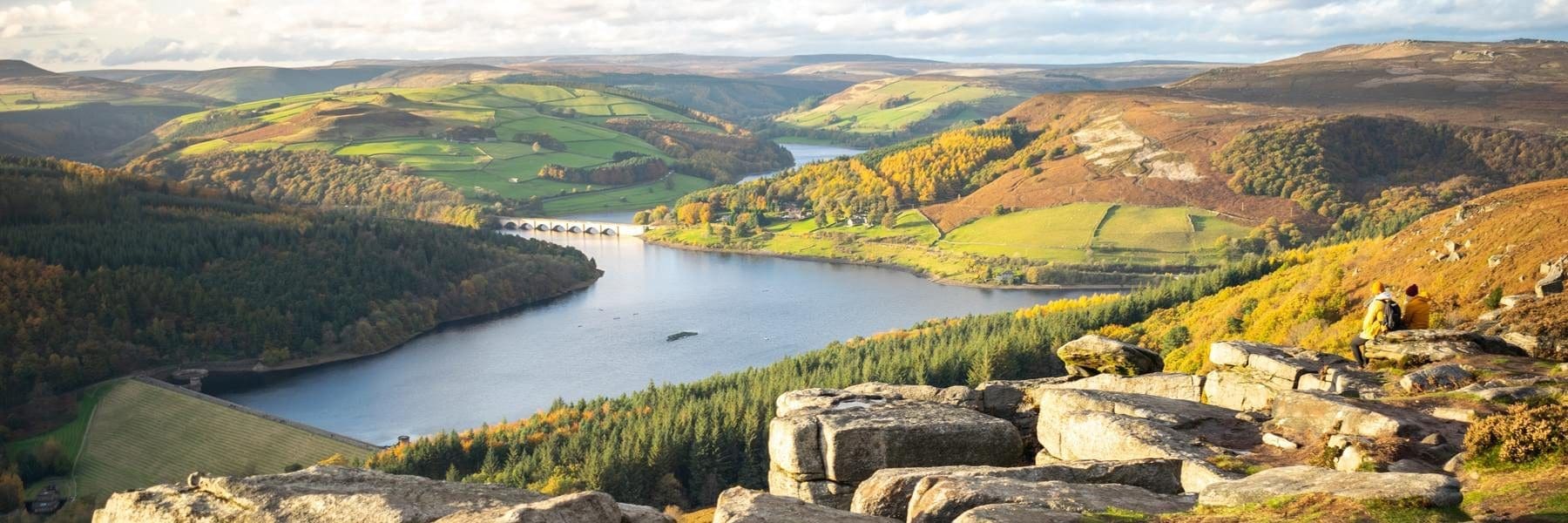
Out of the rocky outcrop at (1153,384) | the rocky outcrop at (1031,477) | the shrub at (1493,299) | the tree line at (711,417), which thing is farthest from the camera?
the tree line at (711,417)

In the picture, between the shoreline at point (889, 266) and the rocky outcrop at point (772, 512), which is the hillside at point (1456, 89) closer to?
the shoreline at point (889, 266)

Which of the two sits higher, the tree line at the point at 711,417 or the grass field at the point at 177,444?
the tree line at the point at 711,417

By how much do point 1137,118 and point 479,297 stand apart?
104 meters

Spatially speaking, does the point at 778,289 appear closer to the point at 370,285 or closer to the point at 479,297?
the point at 479,297

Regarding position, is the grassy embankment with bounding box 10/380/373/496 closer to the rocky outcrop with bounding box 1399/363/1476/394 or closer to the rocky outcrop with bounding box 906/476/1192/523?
the rocky outcrop with bounding box 906/476/1192/523

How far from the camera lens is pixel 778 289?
143125mm

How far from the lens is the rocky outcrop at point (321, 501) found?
17.2 meters

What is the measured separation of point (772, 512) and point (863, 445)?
22.2 ft

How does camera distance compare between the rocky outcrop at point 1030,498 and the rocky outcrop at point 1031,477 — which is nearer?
the rocky outcrop at point 1030,498

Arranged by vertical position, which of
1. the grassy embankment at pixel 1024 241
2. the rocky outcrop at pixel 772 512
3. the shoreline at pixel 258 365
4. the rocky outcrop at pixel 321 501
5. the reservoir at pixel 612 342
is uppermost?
the rocky outcrop at pixel 772 512

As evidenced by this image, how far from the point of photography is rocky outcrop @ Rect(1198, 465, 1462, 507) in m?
15.2

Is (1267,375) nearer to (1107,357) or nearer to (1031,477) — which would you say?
(1107,357)

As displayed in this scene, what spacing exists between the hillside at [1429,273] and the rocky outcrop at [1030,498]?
70.8 ft

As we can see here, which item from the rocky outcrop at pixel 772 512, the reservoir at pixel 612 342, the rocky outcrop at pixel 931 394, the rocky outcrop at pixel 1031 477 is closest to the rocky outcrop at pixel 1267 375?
the rocky outcrop at pixel 931 394
